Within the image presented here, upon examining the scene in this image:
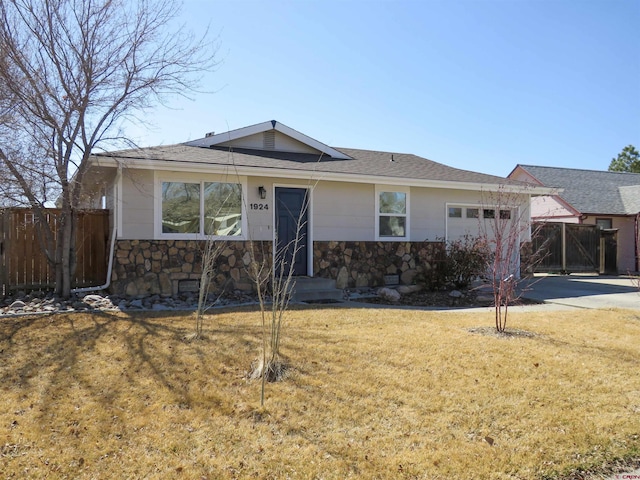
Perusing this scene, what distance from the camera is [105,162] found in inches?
352

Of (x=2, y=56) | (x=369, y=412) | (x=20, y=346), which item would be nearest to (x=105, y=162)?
(x=2, y=56)

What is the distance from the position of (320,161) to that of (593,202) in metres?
15.5

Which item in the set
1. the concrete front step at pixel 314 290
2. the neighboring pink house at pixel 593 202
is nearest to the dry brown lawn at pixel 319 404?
Answer: the concrete front step at pixel 314 290

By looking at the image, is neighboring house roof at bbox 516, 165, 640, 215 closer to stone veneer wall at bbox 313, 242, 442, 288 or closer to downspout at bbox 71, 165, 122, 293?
stone veneer wall at bbox 313, 242, 442, 288

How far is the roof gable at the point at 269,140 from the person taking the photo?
464 inches

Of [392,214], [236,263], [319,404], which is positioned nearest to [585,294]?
[392,214]

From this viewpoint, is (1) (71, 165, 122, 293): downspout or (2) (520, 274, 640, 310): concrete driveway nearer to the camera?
(1) (71, 165, 122, 293): downspout

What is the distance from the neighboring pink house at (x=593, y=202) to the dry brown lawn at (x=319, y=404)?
15295 mm

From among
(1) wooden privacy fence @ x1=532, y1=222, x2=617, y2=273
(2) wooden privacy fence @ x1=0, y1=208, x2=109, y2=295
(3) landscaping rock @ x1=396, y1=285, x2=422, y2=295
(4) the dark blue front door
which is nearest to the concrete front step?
(4) the dark blue front door

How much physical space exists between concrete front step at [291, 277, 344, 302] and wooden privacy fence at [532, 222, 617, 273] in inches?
393

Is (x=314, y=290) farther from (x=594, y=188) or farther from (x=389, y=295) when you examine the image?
(x=594, y=188)

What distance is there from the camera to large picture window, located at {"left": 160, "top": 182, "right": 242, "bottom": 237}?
9883 millimetres

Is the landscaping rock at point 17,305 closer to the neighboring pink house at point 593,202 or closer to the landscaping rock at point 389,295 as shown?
the landscaping rock at point 389,295

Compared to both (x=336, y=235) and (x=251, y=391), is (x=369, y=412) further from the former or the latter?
(x=336, y=235)
